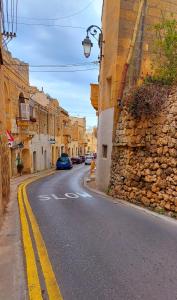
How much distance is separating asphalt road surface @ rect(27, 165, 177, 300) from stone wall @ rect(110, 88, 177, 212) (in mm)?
1159

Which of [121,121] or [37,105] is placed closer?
[121,121]

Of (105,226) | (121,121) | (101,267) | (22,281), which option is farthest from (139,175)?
(22,281)

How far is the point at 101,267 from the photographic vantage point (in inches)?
168

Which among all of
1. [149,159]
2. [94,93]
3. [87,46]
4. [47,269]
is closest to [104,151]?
[94,93]

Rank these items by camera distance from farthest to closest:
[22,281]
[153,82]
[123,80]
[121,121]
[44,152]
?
[44,152] → [123,80] → [121,121] → [153,82] → [22,281]

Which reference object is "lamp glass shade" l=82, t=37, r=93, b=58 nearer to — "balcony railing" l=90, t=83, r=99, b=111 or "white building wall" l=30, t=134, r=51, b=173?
"balcony railing" l=90, t=83, r=99, b=111

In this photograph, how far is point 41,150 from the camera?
33750mm

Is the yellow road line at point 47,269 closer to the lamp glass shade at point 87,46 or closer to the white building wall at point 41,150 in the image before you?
the lamp glass shade at point 87,46

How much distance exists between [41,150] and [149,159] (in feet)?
82.7

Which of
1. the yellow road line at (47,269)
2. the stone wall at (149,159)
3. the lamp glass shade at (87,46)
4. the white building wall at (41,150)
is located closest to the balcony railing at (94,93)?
the lamp glass shade at (87,46)

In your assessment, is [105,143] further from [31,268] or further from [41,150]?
[41,150]

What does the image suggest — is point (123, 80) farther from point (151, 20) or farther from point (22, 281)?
point (22, 281)

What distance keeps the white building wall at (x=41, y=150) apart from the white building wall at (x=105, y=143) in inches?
546

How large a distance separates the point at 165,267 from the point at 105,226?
8.26 ft
